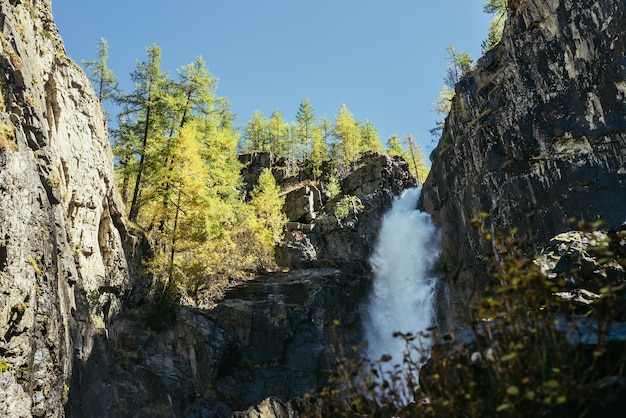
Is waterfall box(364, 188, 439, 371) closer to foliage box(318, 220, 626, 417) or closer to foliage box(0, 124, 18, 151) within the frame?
foliage box(0, 124, 18, 151)

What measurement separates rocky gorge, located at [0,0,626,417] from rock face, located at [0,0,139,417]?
0.06 meters

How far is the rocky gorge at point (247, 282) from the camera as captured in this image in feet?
39.4

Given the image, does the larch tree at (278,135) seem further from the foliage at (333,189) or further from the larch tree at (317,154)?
the foliage at (333,189)

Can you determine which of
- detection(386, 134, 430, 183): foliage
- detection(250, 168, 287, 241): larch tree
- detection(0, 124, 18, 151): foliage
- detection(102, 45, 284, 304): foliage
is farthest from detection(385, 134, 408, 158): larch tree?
detection(0, 124, 18, 151): foliage

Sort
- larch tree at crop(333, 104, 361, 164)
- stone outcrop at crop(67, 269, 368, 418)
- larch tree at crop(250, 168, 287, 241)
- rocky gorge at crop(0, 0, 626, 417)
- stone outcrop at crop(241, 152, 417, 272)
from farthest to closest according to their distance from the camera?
larch tree at crop(333, 104, 361, 164)
larch tree at crop(250, 168, 287, 241)
stone outcrop at crop(241, 152, 417, 272)
stone outcrop at crop(67, 269, 368, 418)
rocky gorge at crop(0, 0, 626, 417)

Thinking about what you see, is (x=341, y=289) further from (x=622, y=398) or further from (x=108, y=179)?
(x=622, y=398)

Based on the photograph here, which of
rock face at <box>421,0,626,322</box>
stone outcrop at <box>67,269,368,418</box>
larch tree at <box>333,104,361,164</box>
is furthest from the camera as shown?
larch tree at <box>333,104,361,164</box>

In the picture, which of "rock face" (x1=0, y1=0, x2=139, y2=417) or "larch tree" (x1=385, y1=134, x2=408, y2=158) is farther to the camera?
"larch tree" (x1=385, y1=134, x2=408, y2=158)

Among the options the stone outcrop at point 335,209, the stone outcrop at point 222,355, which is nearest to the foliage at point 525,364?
the stone outcrop at point 222,355

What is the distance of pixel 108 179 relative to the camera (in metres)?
19.9

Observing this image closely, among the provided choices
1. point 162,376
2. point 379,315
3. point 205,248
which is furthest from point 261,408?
point 379,315

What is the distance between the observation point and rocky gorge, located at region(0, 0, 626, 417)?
39.4 ft

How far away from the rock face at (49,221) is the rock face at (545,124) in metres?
15.6

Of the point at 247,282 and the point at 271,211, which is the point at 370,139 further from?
the point at 247,282
